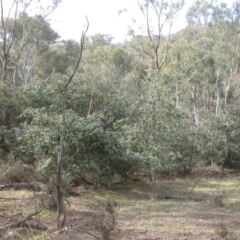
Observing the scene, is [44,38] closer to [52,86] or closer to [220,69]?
[220,69]

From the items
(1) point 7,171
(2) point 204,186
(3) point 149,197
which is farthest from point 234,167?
(1) point 7,171

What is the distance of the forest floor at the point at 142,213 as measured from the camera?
6.21 meters

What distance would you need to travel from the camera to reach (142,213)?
8008 mm

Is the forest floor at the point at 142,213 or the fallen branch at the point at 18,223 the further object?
the forest floor at the point at 142,213

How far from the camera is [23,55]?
2798cm

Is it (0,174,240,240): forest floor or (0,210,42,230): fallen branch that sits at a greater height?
(0,210,42,230): fallen branch

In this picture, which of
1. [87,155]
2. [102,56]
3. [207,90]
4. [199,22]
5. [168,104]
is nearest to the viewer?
[87,155]

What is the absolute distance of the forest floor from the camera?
6.21m

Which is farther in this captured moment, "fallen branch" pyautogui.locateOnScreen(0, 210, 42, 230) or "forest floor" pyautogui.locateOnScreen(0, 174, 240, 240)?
"forest floor" pyautogui.locateOnScreen(0, 174, 240, 240)

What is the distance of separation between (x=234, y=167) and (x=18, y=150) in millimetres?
8358

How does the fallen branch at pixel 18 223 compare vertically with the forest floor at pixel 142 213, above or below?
above

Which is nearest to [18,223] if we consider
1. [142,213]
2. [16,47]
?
[142,213]

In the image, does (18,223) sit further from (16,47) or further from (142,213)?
(16,47)

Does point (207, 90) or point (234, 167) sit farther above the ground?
point (207, 90)
